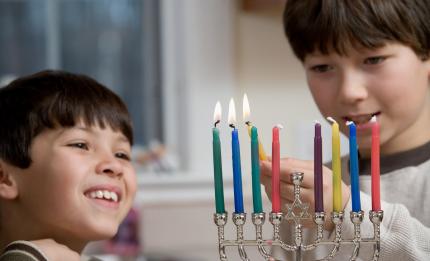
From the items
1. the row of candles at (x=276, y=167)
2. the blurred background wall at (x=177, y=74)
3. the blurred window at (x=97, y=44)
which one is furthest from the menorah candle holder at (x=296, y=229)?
the blurred window at (x=97, y=44)

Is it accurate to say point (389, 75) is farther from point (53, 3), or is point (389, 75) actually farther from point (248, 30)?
point (53, 3)

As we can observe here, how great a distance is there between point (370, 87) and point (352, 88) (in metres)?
0.04

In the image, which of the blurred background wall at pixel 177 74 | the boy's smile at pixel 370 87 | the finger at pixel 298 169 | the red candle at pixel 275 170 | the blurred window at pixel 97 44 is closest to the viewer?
the red candle at pixel 275 170

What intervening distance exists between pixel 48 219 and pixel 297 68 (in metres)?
1.73

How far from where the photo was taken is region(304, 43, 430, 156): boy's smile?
118 centimetres

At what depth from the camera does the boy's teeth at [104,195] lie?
1.12 meters

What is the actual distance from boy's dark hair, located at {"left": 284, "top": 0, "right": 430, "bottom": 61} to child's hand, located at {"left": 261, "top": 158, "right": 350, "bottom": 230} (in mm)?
261

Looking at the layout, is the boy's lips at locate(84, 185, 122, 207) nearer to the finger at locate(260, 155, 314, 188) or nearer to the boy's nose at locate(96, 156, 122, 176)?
the boy's nose at locate(96, 156, 122, 176)

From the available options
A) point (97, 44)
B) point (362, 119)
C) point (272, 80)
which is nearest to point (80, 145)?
point (362, 119)

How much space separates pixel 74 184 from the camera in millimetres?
1102

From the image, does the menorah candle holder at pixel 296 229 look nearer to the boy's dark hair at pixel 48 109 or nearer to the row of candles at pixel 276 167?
the row of candles at pixel 276 167

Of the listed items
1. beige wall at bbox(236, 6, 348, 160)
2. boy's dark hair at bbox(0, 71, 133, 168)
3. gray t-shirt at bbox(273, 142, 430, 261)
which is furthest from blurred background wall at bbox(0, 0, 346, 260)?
boy's dark hair at bbox(0, 71, 133, 168)

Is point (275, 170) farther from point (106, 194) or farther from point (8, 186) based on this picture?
point (8, 186)

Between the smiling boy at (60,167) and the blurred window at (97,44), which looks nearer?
the smiling boy at (60,167)
